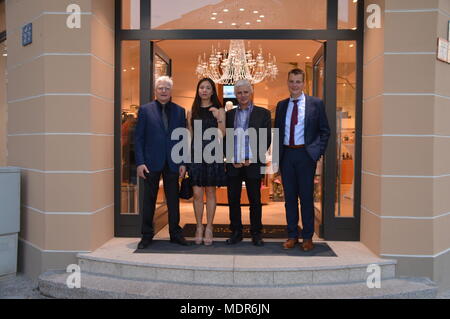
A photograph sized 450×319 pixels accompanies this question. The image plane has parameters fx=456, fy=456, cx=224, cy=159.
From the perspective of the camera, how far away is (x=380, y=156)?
3787mm

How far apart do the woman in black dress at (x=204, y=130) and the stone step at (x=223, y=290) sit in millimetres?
843

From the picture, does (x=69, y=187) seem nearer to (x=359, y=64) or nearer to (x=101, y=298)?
(x=101, y=298)

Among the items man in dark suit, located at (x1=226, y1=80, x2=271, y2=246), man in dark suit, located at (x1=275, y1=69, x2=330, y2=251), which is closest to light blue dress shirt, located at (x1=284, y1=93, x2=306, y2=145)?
man in dark suit, located at (x1=275, y1=69, x2=330, y2=251)

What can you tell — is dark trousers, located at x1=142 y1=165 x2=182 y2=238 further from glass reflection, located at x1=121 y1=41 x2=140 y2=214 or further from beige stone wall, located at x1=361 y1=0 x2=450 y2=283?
beige stone wall, located at x1=361 y1=0 x2=450 y2=283

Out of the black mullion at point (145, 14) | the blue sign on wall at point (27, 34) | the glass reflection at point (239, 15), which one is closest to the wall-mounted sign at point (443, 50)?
the glass reflection at point (239, 15)

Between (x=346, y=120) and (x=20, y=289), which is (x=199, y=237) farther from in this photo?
(x=346, y=120)

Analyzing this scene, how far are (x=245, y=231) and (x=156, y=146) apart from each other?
57.1 inches

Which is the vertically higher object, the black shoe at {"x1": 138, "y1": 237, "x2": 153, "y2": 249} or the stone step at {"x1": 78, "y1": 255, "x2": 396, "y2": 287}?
the black shoe at {"x1": 138, "y1": 237, "x2": 153, "y2": 249}

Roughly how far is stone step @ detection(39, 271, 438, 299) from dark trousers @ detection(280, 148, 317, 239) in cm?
70

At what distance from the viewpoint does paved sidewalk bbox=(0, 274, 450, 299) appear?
366 cm

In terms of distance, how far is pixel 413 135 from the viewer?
371 cm

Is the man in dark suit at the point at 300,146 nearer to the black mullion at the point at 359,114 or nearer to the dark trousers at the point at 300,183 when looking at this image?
the dark trousers at the point at 300,183
